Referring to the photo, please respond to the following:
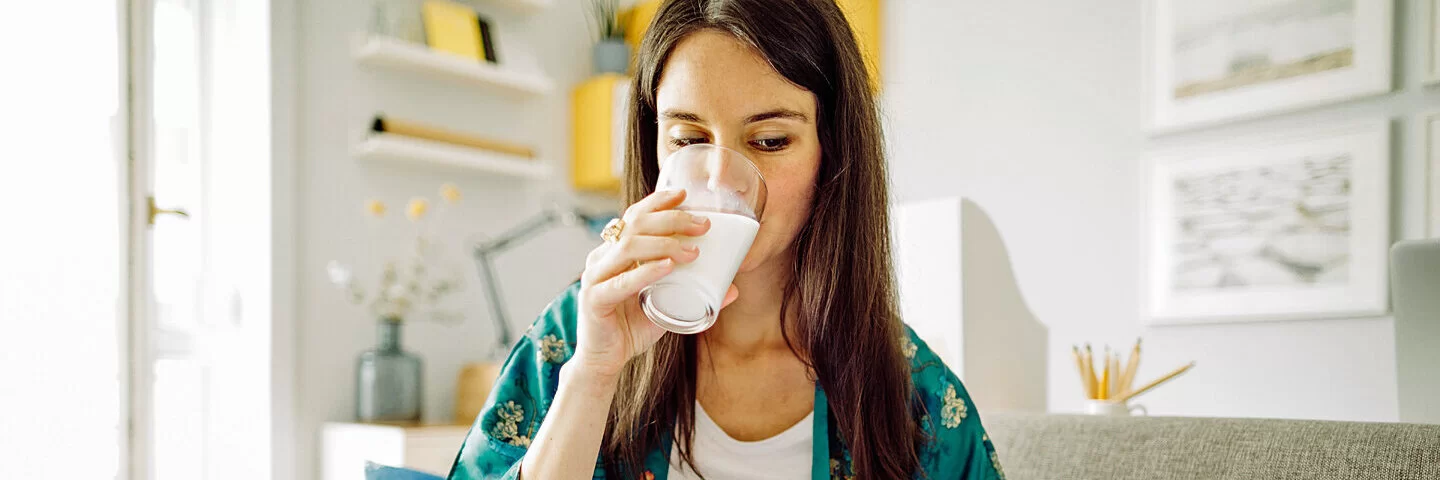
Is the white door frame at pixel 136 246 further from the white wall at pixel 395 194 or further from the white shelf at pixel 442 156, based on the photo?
the white shelf at pixel 442 156

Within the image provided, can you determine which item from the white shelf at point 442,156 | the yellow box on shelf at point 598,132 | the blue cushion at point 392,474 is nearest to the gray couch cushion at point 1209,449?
the blue cushion at point 392,474

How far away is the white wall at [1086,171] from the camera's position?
232 cm

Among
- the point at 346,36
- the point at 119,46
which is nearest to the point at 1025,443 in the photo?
the point at 119,46

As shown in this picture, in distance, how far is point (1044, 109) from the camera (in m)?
2.96

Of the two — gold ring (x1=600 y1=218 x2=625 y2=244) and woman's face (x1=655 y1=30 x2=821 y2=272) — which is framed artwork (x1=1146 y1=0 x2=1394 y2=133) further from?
gold ring (x1=600 y1=218 x2=625 y2=244)

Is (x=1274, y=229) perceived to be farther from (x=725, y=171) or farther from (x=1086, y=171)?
(x=725, y=171)

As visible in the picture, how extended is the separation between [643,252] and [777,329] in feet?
1.44

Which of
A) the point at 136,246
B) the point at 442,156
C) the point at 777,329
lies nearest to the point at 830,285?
the point at 777,329

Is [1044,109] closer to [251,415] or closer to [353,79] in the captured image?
[353,79]

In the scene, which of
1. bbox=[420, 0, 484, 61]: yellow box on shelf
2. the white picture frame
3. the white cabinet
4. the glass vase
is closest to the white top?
the white cabinet

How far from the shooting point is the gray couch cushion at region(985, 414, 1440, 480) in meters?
0.94

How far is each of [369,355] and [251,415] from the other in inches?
13.2

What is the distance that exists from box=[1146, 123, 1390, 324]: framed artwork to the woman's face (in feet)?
6.24

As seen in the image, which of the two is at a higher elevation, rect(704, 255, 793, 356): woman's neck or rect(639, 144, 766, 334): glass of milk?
rect(639, 144, 766, 334): glass of milk
